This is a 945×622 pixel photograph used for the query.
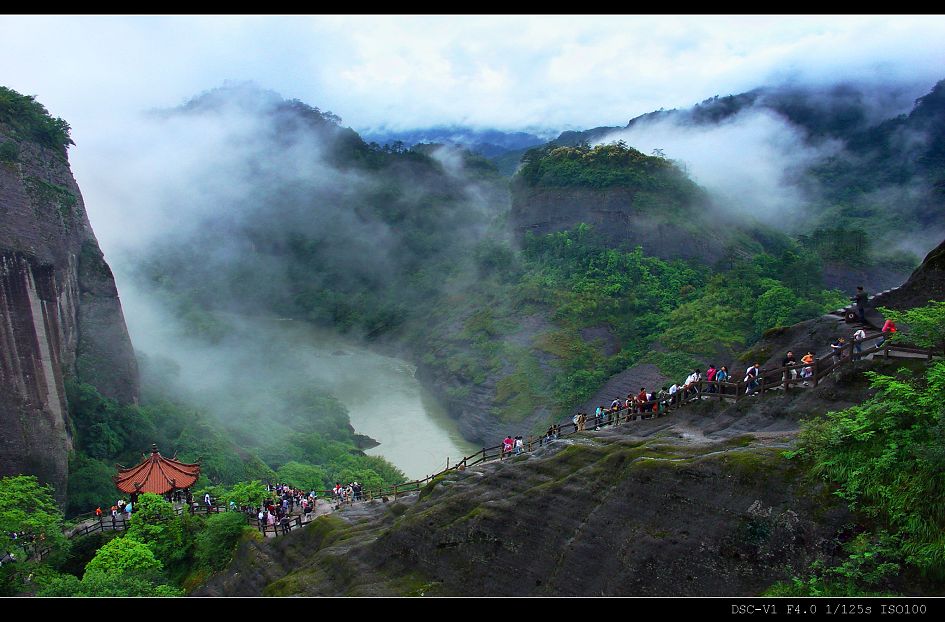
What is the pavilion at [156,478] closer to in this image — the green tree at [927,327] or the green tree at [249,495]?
the green tree at [249,495]

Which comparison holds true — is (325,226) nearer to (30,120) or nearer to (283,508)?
(30,120)

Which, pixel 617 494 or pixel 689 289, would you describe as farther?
pixel 689 289

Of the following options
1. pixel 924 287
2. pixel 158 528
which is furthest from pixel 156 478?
pixel 924 287

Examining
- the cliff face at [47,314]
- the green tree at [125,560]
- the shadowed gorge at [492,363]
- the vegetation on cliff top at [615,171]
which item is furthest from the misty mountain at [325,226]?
the green tree at [125,560]

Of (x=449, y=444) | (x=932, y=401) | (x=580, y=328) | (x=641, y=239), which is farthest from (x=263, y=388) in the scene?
(x=932, y=401)

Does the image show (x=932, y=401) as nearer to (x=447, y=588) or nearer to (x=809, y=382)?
(x=809, y=382)

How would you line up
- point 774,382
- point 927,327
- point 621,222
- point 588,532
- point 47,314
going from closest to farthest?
point 927,327 < point 588,532 < point 774,382 < point 47,314 < point 621,222
